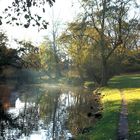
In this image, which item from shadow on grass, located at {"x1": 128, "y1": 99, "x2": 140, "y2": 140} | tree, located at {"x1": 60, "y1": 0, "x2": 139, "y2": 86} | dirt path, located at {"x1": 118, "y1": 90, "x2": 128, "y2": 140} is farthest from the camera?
tree, located at {"x1": 60, "y1": 0, "x2": 139, "y2": 86}

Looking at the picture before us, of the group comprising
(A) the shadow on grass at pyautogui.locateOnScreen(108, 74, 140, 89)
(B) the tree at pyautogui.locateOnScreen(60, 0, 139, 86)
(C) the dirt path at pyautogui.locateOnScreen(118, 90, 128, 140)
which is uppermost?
(B) the tree at pyautogui.locateOnScreen(60, 0, 139, 86)

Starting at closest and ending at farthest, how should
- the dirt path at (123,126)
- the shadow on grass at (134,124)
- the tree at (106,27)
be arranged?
1. the shadow on grass at (134,124)
2. the dirt path at (123,126)
3. the tree at (106,27)

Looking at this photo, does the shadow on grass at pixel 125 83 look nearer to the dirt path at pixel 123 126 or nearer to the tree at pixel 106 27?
the tree at pixel 106 27

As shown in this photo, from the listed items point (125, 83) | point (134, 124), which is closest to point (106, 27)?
point (125, 83)

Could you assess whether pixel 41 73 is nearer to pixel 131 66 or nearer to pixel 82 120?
→ pixel 131 66

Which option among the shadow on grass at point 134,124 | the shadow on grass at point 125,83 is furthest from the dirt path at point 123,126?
the shadow on grass at point 125,83

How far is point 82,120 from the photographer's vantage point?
32.3 metres

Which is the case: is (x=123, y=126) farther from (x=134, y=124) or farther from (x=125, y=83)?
(x=125, y=83)

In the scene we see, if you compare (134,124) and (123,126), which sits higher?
(134,124)

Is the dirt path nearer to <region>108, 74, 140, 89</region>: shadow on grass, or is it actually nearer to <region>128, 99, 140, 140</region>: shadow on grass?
<region>128, 99, 140, 140</region>: shadow on grass

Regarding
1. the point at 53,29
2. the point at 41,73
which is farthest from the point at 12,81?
the point at 53,29

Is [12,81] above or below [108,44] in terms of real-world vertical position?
below

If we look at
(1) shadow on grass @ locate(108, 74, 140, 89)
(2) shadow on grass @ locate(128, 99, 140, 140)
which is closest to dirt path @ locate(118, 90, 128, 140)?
(2) shadow on grass @ locate(128, 99, 140, 140)

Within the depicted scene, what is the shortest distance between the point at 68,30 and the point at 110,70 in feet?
35.8
